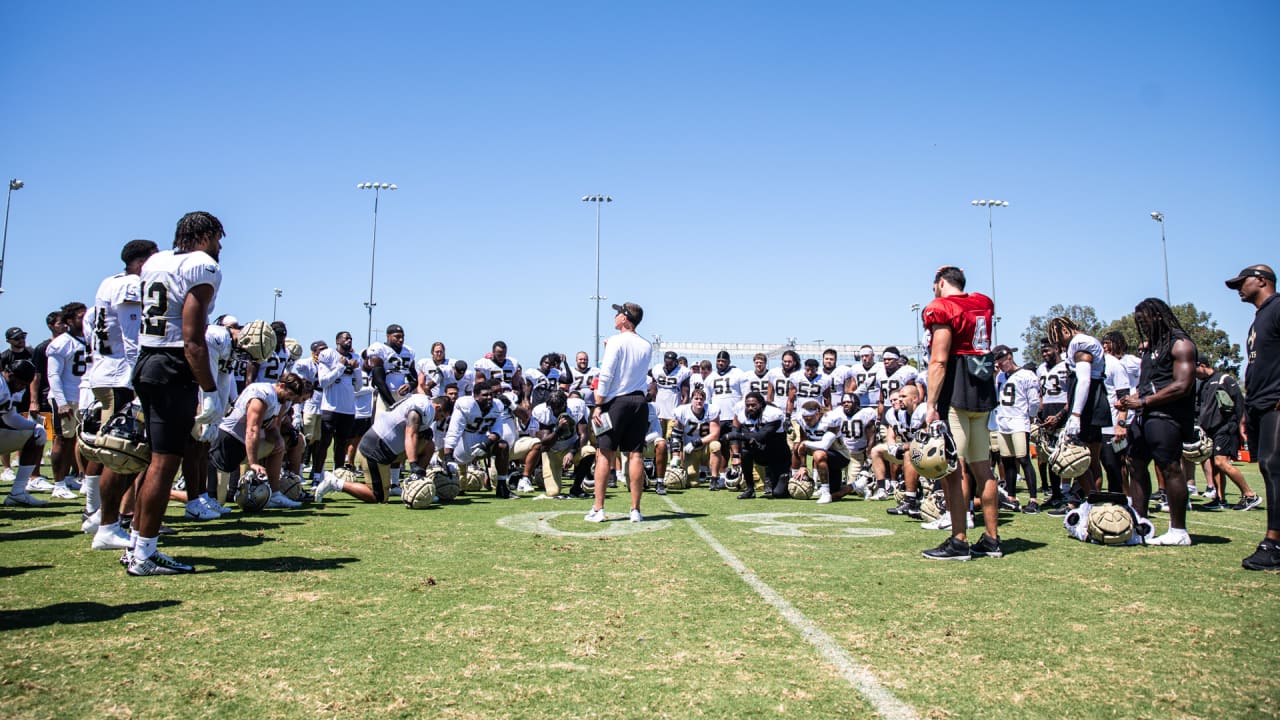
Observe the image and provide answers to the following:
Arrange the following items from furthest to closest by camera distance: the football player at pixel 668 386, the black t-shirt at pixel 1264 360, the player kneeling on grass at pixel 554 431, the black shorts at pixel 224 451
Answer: the football player at pixel 668 386, the player kneeling on grass at pixel 554 431, the black shorts at pixel 224 451, the black t-shirt at pixel 1264 360

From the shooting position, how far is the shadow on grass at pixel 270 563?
5344 millimetres

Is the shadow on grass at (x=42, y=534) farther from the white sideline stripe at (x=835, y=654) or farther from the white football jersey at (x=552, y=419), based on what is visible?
the white football jersey at (x=552, y=419)

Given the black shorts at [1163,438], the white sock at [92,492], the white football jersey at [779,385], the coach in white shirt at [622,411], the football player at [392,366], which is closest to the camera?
the black shorts at [1163,438]

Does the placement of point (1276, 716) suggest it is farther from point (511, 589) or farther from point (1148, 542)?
point (1148, 542)

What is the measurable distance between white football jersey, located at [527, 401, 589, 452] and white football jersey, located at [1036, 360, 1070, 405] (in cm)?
653

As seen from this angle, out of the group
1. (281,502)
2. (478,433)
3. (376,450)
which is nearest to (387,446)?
(376,450)

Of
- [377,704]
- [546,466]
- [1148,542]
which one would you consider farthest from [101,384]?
[1148,542]

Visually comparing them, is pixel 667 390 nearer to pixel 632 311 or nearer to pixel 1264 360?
pixel 632 311

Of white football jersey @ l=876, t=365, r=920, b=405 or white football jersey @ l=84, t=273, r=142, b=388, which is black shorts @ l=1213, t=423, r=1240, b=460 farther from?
white football jersey @ l=84, t=273, r=142, b=388

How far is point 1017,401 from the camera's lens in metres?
10.5

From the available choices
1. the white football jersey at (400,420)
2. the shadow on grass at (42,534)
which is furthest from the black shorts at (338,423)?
the shadow on grass at (42,534)

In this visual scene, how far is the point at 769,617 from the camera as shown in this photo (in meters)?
4.14

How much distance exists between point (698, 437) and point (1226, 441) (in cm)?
743

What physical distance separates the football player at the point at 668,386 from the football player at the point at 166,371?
34.9 feet
